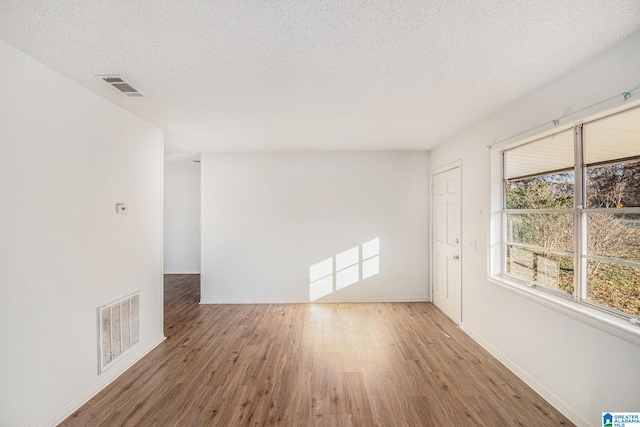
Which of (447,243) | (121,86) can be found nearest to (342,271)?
(447,243)

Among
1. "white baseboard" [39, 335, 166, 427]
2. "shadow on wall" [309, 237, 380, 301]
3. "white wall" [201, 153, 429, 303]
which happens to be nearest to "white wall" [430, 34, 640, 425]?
"white wall" [201, 153, 429, 303]

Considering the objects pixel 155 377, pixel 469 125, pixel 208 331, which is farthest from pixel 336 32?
pixel 208 331

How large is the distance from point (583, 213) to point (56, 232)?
3.89 meters

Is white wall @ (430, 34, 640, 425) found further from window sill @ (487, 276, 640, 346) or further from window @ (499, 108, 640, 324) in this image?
window @ (499, 108, 640, 324)

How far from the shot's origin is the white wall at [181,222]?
704 cm

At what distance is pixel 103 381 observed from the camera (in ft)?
7.97

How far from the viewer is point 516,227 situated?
282 centimetres

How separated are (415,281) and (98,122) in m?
4.73

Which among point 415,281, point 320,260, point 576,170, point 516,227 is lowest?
point 415,281

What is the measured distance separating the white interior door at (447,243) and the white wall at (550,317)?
10.9 inches

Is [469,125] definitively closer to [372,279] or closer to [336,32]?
[336,32]

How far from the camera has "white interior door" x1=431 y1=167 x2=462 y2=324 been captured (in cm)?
381

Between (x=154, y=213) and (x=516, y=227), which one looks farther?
(x=154, y=213)

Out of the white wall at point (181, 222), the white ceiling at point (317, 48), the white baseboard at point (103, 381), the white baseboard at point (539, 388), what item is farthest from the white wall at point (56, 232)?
the white wall at point (181, 222)
